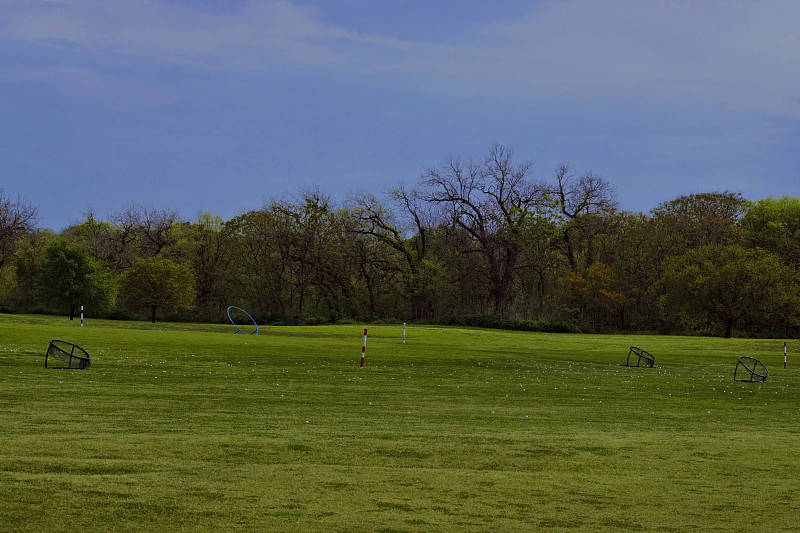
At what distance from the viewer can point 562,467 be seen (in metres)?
8.58

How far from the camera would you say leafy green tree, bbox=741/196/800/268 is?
214 ft

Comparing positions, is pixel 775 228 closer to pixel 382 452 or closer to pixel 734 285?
pixel 734 285

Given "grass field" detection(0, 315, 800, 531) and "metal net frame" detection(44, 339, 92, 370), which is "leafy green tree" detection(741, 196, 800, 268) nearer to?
"grass field" detection(0, 315, 800, 531)

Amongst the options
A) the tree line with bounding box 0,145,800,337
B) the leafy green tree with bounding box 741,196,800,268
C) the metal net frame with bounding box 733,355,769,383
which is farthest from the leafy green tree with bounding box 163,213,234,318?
the metal net frame with bounding box 733,355,769,383

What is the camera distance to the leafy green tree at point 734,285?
56125mm

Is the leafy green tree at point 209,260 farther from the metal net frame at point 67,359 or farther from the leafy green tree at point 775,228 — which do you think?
the metal net frame at point 67,359

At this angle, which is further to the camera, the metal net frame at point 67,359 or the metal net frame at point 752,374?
the metal net frame at point 752,374

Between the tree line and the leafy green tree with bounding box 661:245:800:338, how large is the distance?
2058 millimetres

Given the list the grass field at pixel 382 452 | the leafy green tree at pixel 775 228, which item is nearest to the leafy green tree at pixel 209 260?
the leafy green tree at pixel 775 228

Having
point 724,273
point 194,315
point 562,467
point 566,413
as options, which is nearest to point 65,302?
point 194,315

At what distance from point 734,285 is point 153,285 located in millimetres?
45344

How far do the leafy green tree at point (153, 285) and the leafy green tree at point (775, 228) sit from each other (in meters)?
48.7

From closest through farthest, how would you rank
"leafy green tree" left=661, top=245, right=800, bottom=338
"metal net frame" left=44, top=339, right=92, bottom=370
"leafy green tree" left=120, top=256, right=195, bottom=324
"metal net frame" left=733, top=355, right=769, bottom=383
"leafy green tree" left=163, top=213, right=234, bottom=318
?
"metal net frame" left=44, top=339, right=92, bottom=370 → "metal net frame" left=733, top=355, right=769, bottom=383 → "leafy green tree" left=661, top=245, right=800, bottom=338 → "leafy green tree" left=120, top=256, right=195, bottom=324 → "leafy green tree" left=163, top=213, right=234, bottom=318

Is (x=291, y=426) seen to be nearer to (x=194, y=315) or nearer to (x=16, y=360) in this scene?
(x=16, y=360)
